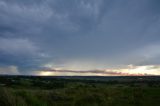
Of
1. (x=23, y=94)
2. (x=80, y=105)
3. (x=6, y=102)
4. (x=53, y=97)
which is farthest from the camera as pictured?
(x=53, y=97)

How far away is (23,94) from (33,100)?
1.79 metres

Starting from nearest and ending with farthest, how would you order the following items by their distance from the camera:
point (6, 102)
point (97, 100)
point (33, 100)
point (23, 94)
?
point (6, 102) < point (33, 100) < point (23, 94) < point (97, 100)

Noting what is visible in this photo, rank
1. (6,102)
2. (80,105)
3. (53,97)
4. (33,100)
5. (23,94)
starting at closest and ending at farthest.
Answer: (6,102)
(33,100)
(23,94)
(80,105)
(53,97)

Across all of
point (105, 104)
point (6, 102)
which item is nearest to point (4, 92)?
point (6, 102)

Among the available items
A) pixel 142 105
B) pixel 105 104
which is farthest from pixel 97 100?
pixel 142 105

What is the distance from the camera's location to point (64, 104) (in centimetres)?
1950

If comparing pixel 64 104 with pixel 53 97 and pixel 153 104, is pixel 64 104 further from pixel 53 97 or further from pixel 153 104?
pixel 153 104

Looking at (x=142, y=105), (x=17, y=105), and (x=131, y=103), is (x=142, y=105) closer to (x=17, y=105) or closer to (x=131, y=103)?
(x=131, y=103)

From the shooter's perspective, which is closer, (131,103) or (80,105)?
(80,105)

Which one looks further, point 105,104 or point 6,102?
point 105,104

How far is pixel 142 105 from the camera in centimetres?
1958

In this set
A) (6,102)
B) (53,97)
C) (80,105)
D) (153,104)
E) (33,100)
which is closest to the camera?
(6,102)

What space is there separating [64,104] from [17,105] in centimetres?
725

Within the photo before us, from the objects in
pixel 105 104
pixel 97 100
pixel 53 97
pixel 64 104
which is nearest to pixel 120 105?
pixel 105 104
